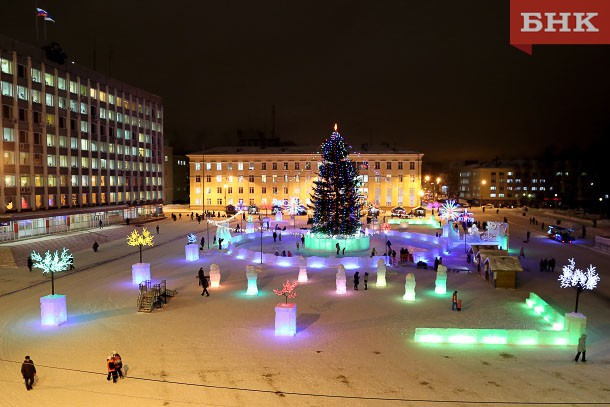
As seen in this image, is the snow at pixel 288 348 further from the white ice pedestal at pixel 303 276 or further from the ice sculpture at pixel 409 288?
the ice sculpture at pixel 409 288

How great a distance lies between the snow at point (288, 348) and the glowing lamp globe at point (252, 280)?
41 centimetres

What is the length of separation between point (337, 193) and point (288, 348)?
23.3m

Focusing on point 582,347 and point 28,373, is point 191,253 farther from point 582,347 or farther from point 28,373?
point 582,347

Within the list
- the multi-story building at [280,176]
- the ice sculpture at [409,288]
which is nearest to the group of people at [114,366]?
the ice sculpture at [409,288]

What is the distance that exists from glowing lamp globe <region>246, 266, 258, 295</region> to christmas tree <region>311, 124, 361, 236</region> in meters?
15.4

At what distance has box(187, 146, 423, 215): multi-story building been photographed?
87500 mm

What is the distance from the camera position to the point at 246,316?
2061 cm

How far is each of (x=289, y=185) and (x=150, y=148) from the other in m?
27.3

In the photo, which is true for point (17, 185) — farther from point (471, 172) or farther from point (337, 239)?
point (471, 172)

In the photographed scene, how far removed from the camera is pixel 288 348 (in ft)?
55.0

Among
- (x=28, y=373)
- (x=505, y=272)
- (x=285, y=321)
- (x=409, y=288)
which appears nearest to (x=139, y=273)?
(x=285, y=321)

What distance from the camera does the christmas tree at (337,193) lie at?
1529 inches

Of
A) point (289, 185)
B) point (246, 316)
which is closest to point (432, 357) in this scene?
point (246, 316)

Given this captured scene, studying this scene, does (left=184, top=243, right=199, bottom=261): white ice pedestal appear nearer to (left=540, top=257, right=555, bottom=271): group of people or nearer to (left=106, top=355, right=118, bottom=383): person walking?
(left=106, top=355, right=118, bottom=383): person walking
